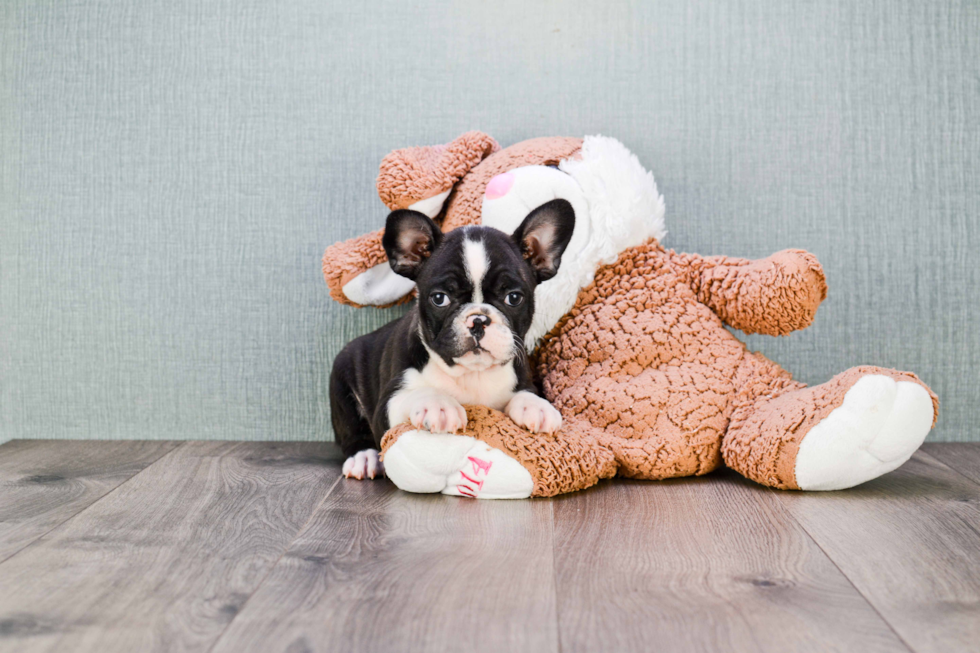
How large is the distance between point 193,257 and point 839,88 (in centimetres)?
187

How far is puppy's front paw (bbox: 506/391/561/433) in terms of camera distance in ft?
5.36

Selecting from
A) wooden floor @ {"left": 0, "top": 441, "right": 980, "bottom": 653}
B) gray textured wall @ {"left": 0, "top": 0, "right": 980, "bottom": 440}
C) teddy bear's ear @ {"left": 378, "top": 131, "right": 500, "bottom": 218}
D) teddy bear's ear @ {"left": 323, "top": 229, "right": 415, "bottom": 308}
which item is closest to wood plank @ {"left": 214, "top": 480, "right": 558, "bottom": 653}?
wooden floor @ {"left": 0, "top": 441, "right": 980, "bottom": 653}

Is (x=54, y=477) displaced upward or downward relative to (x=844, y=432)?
downward

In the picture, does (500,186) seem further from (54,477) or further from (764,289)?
(54,477)

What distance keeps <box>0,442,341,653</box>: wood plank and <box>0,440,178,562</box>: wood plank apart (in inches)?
1.8

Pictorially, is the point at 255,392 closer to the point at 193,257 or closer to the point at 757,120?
the point at 193,257

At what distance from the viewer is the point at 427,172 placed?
6.22 ft

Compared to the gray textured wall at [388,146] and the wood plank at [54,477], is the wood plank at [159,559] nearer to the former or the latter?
the wood plank at [54,477]

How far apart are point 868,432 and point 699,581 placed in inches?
23.8

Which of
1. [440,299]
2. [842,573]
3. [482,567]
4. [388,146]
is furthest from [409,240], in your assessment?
[842,573]

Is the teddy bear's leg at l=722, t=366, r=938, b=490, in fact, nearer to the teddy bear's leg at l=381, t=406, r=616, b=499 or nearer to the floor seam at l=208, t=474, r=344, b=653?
the teddy bear's leg at l=381, t=406, r=616, b=499

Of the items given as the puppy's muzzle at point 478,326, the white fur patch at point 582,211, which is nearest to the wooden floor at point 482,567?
the puppy's muzzle at point 478,326

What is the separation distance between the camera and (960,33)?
214 cm

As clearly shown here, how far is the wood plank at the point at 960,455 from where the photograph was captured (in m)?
1.85
